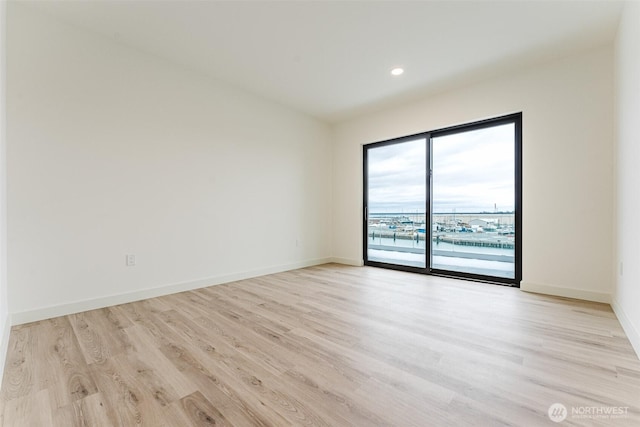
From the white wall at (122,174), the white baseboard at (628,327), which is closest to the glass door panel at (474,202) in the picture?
the white baseboard at (628,327)

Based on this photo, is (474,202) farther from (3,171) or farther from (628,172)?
(3,171)

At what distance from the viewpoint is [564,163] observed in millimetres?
2973

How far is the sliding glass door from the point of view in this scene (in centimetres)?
349

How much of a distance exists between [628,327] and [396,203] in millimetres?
2952

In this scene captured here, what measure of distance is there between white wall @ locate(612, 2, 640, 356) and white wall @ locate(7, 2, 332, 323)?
3.72m

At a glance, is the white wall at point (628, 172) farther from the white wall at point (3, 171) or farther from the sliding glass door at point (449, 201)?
the white wall at point (3, 171)

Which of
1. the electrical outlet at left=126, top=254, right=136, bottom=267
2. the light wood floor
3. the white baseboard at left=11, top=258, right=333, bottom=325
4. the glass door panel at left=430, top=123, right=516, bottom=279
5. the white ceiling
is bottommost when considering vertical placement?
the light wood floor

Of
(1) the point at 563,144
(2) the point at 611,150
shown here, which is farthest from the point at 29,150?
(2) the point at 611,150

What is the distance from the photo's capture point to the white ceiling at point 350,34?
2301 millimetres

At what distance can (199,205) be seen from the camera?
339 cm

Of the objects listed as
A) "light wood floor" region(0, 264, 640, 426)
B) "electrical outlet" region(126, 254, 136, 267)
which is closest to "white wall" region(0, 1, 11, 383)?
"light wood floor" region(0, 264, 640, 426)

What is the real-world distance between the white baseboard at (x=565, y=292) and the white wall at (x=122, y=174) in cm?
330

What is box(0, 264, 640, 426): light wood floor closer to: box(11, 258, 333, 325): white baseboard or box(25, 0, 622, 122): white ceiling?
box(11, 258, 333, 325): white baseboard

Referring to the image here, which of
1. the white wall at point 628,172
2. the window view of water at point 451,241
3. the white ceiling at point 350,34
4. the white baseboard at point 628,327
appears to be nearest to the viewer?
the white baseboard at point 628,327
